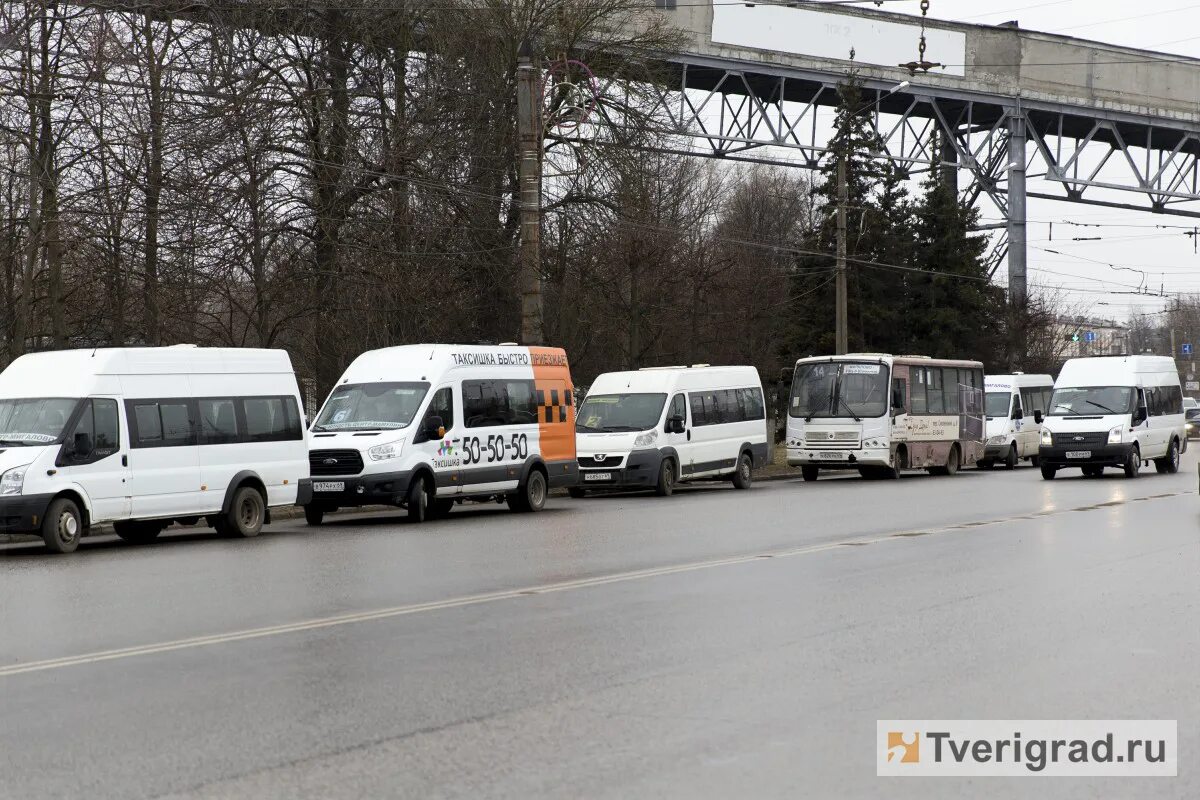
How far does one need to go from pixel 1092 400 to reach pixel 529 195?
15.0 metres

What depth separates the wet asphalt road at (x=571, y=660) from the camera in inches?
251

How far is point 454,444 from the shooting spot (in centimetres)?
2244

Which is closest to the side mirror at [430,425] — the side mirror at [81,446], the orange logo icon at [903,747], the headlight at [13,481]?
the side mirror at [81,446]

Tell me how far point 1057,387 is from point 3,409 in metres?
25.0

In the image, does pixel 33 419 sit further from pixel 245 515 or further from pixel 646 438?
pixel 646 438

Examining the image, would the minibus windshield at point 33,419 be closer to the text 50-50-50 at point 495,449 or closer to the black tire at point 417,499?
the black tire at point 417,499

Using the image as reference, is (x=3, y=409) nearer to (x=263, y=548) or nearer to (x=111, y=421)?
(x=111, y=421)

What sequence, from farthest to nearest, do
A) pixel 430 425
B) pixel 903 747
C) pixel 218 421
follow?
1. pixel 430 425
2. pixel 218 421
3. pixel 903 747

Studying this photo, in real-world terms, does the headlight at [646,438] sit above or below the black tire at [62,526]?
above

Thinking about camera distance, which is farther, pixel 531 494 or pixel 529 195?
pixel 529 195

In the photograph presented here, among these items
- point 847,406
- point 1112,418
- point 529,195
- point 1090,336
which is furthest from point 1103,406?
point 1090,336

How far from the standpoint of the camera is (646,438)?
28.9 metres

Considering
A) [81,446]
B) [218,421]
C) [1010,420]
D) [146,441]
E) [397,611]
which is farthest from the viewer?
[1010,420]

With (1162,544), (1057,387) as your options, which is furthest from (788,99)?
(1162,544)
